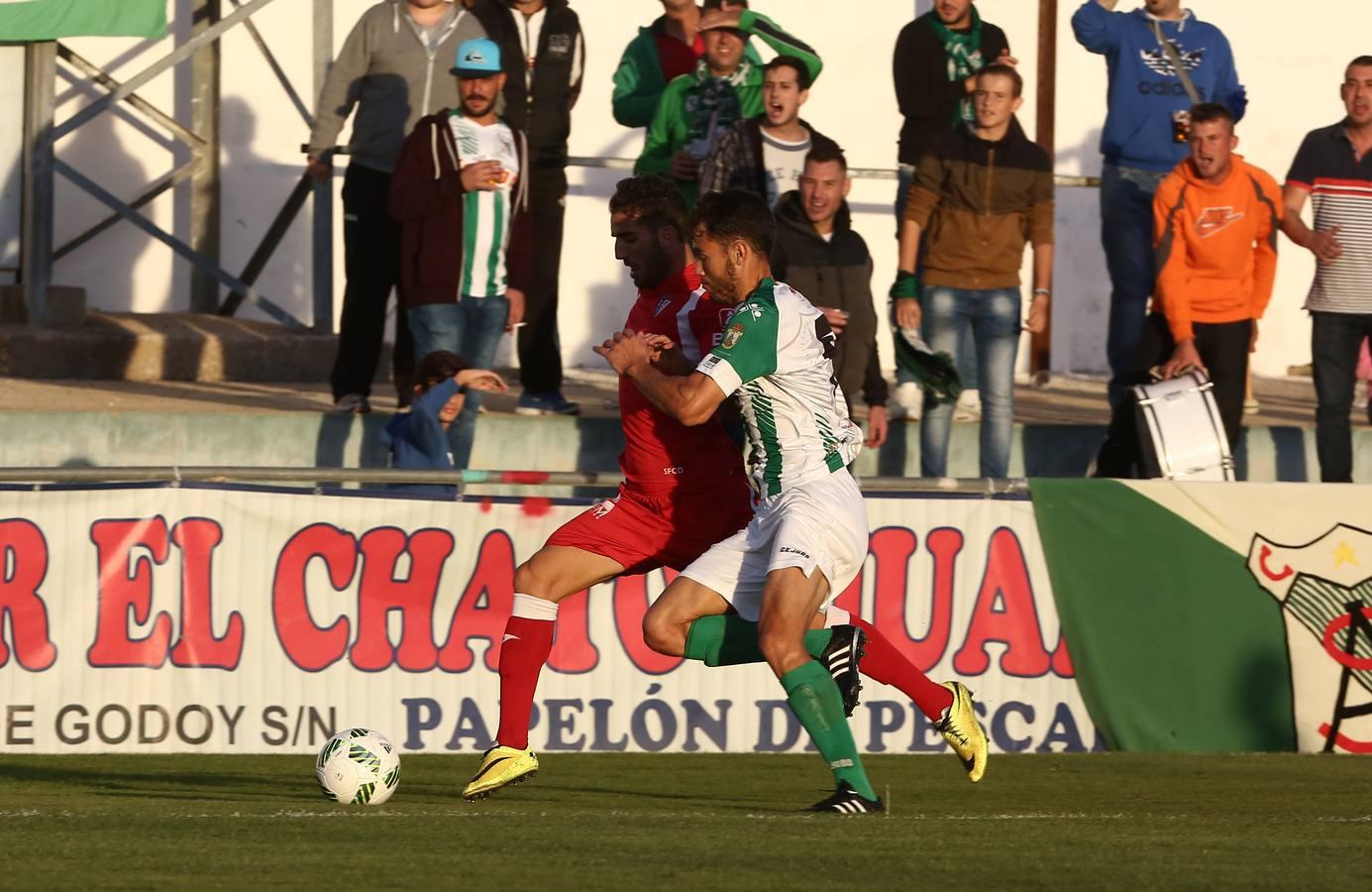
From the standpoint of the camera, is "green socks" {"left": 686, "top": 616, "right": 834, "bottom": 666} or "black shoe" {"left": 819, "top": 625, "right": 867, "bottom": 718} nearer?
"black shoe" {"left": 819, "top": 625, "right": 867, "bottom": 718}

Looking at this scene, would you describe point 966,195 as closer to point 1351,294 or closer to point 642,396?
point 1351,294

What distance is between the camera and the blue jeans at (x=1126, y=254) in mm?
12562

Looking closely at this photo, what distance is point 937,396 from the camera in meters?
11.8

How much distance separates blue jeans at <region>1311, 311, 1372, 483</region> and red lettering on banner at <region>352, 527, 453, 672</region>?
4867mm

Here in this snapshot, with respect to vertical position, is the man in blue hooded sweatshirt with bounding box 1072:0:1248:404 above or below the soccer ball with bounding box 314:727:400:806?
above

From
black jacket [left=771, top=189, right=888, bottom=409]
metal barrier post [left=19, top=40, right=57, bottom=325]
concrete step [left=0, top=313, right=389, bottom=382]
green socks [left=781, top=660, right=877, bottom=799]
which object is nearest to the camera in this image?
green socks [left=781, top=660, right=877, bottom=799]

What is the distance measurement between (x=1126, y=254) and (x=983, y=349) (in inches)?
50.4

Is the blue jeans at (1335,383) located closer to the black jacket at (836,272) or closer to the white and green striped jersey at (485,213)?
the black jacket at (836,272)

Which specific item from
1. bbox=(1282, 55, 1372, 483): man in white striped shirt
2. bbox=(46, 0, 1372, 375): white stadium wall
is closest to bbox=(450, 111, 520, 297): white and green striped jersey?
bbox=(1282, 55, 1372, 483): man in white striped shirt

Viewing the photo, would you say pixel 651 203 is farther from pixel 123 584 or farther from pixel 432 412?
pixel 123 584

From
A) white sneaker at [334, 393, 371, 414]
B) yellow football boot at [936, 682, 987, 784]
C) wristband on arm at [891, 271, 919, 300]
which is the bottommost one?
yellow football boot at [936, 682, 987, 784]

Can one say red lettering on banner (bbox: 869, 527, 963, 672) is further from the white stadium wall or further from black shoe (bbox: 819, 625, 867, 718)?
the white stadium wall

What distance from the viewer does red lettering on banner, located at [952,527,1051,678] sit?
10250 mm

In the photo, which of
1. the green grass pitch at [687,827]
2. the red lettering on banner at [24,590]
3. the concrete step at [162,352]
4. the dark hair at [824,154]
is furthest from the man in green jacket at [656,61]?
the red lettering on banner at [24,590]
